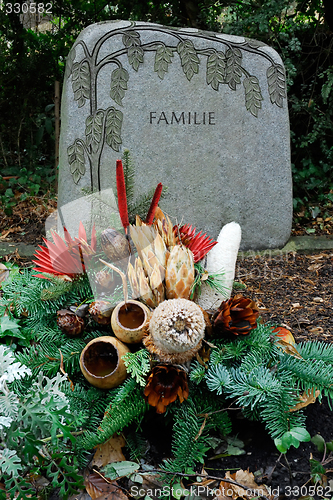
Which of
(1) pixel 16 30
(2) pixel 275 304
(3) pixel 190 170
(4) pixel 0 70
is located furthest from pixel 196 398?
(1) pixel 16 30

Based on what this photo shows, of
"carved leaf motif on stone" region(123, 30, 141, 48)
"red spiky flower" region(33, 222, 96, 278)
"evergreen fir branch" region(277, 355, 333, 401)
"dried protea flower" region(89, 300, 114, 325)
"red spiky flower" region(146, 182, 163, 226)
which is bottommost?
"evergreen fir branch" region(277, 355, 333, 401)

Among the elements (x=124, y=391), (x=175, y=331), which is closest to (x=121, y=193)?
(x=175, y=331)

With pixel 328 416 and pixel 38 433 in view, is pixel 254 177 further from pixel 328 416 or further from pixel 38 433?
pixel 38 433

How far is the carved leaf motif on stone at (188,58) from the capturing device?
286 centimetres

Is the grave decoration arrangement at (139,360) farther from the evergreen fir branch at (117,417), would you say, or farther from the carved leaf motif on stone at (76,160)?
the carved leaf motif on stone at (76,160)

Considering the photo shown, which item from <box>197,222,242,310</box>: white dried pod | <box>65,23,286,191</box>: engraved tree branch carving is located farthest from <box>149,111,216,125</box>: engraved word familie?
<box>197,222,242,310</box>: white dried pod

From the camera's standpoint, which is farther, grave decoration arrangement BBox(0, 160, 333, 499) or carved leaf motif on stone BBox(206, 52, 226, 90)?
carved leaf motif on stone BBox(206, 52, 226, 90)

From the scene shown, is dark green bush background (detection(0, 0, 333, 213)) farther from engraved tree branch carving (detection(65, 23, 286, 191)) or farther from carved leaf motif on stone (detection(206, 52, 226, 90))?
carved leaf motif on stone (detection(206, 52, 226, 90))

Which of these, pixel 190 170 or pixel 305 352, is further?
pixel 190 170

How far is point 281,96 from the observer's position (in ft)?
9.99

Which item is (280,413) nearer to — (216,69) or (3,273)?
(3,273)

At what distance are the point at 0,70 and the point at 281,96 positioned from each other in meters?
3.05

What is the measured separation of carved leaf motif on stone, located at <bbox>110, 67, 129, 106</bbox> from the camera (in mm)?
2799

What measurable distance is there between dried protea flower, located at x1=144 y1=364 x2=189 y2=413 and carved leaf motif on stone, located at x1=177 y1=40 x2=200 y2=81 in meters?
2.30
